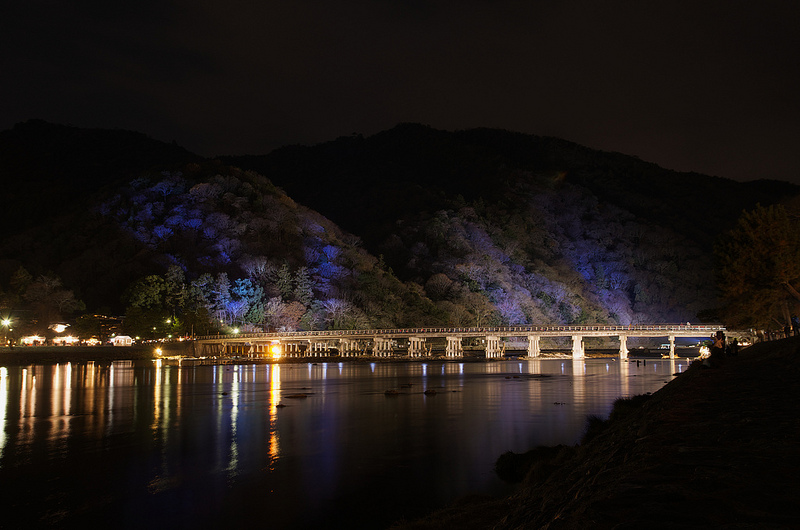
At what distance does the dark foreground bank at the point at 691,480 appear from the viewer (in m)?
4.37

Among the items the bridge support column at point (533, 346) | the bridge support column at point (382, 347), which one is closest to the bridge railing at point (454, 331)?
the bridge support column at point (533, 346)

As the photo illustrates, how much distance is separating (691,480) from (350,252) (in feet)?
335

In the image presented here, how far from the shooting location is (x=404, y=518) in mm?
12008

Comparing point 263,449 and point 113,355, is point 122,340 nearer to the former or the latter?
point 113,355

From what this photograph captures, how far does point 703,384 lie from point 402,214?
13068cm

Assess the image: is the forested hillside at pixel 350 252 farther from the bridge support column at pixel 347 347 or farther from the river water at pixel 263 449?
the river water at pixel 263 449

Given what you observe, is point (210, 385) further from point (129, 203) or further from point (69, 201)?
point (69, 201)

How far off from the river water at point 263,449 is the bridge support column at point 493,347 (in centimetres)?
4501

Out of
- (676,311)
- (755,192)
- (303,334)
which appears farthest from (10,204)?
(755,192)

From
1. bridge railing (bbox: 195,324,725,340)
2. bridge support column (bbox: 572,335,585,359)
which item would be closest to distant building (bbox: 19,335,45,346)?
bridge railing (bbox: 195,324,725,340)

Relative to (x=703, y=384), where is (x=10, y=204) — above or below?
above

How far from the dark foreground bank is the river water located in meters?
4.19

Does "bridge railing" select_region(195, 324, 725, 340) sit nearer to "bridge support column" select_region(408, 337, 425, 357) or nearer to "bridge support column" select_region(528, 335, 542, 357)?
"bridge support column" select_region(528, 335, 542, 357)

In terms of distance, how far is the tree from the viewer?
3378 centimetres
